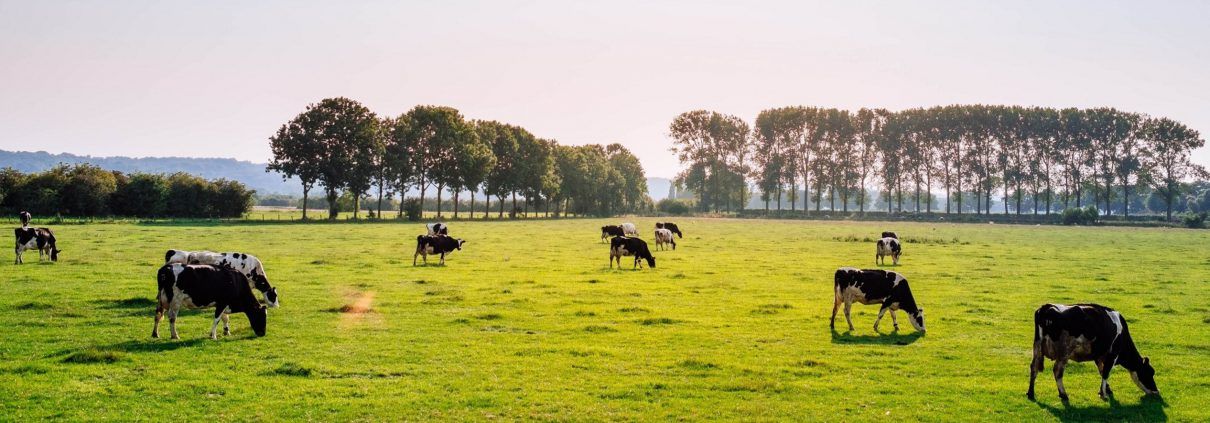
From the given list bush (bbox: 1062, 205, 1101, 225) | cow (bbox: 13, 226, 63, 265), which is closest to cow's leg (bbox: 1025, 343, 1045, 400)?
cow (bbox: 13, 226, 63, 265)

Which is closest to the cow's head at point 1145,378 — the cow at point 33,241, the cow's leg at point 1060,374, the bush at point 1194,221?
the cow's leg at point 1060,374

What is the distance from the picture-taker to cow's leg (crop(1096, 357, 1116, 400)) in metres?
11.7

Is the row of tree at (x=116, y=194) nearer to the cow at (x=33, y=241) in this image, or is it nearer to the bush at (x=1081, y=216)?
the cow at (x=33, y=241)

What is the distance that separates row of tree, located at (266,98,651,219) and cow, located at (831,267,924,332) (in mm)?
80335

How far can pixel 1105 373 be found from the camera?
11.8m

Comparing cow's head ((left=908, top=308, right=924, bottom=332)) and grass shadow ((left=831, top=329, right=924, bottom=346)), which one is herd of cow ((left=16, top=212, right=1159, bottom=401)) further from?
grass shadow ((left=831, top=329, right=924, bottom=346))

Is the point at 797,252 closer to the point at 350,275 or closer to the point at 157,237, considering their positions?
the point at 350,275

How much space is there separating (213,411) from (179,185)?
91.4 meters

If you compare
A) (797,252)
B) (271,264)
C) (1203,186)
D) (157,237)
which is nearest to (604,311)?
(271,264)

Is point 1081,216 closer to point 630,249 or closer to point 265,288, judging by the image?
point 630,249

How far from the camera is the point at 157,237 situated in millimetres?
50312

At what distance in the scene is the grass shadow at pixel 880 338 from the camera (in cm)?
1656

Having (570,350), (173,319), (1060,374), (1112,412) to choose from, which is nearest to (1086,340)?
(1060,374)

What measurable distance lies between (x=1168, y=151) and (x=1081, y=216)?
1235 inches
